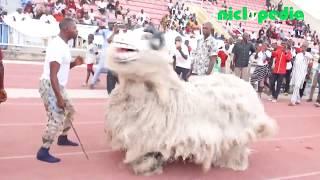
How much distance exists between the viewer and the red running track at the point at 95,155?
563 centimetres

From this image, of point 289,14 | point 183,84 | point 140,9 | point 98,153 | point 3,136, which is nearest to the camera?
point 183,84

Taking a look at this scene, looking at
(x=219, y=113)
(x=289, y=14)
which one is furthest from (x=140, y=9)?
(x=219, y=113)

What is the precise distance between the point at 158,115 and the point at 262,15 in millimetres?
32388

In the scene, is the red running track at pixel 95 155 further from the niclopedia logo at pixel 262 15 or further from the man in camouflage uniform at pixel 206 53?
the niclopedia logo at pixel 262 15

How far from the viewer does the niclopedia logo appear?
3294 cm

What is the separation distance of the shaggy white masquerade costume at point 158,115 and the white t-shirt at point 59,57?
1.82ft

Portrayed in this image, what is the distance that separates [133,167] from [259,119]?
5.98 feet

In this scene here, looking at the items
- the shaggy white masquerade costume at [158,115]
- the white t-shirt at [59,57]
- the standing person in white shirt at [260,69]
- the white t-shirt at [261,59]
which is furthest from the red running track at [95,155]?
the white t-shirt at [261,59]

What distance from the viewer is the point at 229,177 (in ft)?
19.6

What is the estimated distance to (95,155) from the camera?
640 centimetres

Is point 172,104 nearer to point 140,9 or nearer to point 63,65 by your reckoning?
point 63,65

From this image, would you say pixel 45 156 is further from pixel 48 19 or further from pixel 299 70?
pixel 48 19

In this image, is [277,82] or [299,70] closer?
[299,70]

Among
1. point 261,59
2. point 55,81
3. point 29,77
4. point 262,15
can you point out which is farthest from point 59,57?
point 262,15
